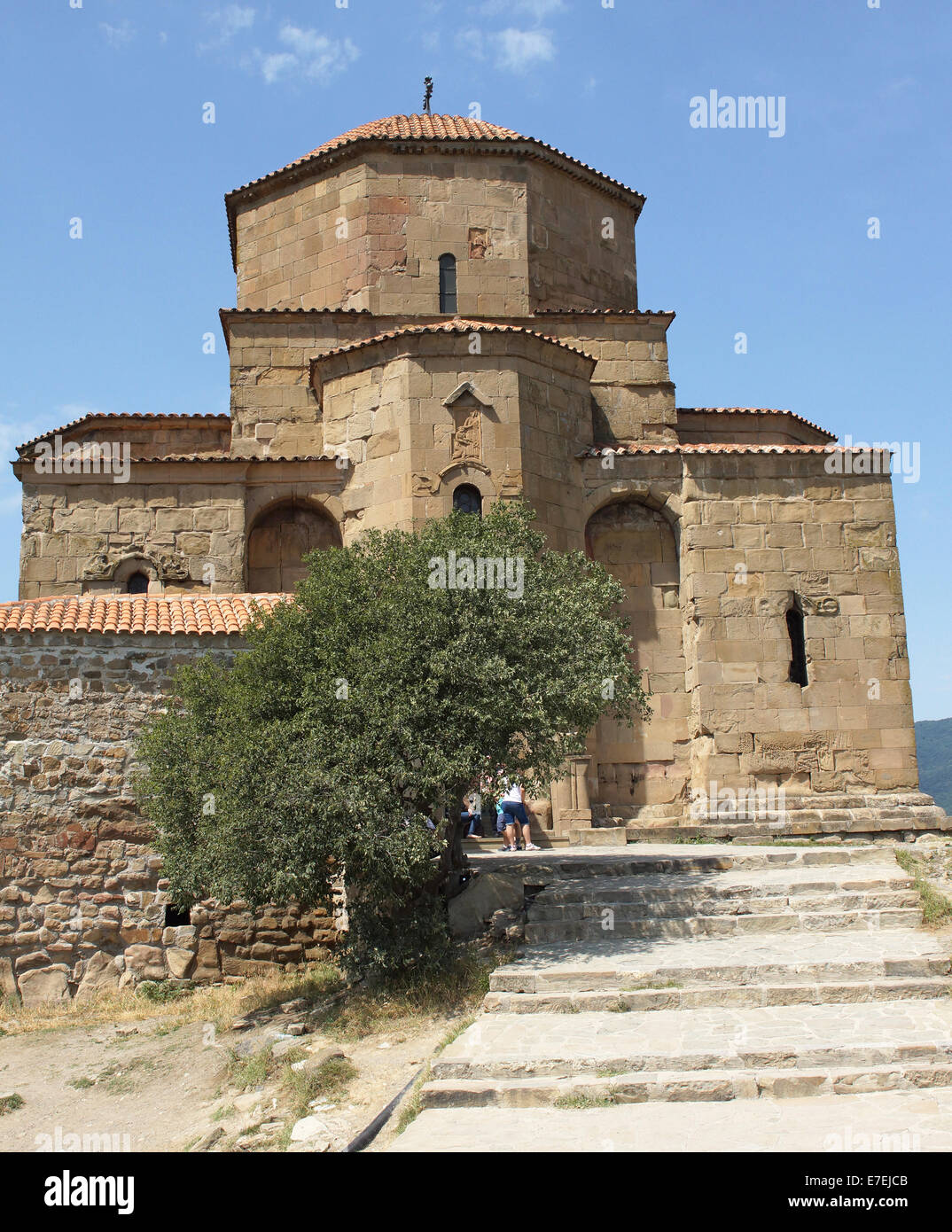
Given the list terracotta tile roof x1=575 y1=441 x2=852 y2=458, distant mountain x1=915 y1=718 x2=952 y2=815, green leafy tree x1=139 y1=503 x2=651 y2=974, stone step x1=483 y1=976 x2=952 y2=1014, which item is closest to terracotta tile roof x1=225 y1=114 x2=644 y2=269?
terracotta tile roof x1=575 y1=441 x2=852 y2=458

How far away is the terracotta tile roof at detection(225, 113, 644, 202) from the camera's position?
1659 cm

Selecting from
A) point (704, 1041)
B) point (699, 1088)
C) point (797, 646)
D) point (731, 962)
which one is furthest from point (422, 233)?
point (699, 1088)

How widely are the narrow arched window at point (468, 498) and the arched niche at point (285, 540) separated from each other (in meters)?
2.21

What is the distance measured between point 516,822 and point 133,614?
4.99 metres

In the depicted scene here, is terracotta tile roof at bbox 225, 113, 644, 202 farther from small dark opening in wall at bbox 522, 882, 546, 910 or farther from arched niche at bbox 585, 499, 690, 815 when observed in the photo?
small dark opening in wall at bbox 522, 882, 546, 910

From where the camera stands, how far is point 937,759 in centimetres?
10494

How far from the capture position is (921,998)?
7.48 metres

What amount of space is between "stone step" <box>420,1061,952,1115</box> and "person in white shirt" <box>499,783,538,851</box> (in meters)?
6.46

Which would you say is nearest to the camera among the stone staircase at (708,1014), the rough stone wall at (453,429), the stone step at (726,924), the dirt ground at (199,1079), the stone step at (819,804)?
the stone staircase at (708,1014)

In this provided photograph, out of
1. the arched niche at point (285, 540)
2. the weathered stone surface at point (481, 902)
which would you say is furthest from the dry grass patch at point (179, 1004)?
the arched niche at point (285, 540)

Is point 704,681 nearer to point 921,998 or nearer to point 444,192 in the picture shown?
point 921,998

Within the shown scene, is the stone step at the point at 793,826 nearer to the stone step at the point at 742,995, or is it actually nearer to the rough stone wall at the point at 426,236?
the stone step at the point at 742,995

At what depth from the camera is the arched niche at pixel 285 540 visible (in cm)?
1537

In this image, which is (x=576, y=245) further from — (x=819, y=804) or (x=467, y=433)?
(x=819, y=804)
